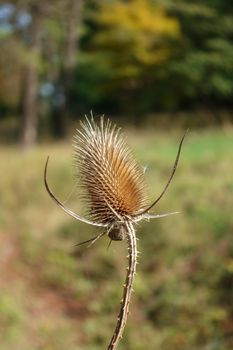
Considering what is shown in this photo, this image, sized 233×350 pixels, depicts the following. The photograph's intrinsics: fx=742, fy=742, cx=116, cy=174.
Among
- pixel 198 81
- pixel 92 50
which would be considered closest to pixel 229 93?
pixel 198 81

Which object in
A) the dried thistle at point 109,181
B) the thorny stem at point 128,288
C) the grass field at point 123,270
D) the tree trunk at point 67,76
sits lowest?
the tree trunk at point 67,76

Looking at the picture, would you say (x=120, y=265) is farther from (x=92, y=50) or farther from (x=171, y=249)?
(x=92, y=50)

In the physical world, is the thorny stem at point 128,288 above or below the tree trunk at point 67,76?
above

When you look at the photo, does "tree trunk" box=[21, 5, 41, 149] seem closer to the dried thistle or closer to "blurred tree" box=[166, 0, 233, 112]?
"blurred tree" box=[166, 0, 233, 112]

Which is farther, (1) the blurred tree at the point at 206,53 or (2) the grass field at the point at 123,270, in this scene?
(1) the blurred tree at the point at 206,53

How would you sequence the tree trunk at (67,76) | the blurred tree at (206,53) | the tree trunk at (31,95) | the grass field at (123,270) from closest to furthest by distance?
1. the grass field at (123,270)
2. the tree trunk at (31,95)
3. the blurred tree at (206,53)
4. the tree trunk at (67,76)

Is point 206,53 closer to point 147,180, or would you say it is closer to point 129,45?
point 129,45

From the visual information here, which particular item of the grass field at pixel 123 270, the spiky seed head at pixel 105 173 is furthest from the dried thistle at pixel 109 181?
the grass field at pixel 123 270

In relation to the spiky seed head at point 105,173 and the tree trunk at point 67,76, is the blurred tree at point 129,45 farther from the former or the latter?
the spiky seed head at point 105,173

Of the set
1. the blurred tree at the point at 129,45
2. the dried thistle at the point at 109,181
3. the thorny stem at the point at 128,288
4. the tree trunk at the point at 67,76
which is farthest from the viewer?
the tree trunk at the point at 67,76

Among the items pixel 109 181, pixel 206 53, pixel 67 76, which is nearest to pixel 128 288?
pixel 109 181
